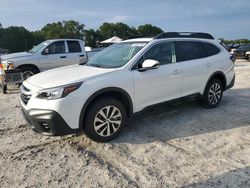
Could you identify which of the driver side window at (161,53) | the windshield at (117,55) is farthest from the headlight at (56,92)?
the driver side window at (161,53)

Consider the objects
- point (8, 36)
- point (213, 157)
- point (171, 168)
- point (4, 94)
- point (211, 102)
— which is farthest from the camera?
point (8, 36)

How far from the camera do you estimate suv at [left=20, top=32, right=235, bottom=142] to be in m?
4.02

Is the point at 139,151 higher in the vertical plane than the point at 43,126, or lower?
lower

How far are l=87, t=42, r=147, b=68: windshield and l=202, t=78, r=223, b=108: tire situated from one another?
202 cm

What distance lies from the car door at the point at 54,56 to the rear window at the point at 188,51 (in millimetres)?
6405

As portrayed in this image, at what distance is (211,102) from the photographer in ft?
20.7

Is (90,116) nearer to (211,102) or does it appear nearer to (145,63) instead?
(145,63)

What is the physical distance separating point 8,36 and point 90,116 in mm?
65631

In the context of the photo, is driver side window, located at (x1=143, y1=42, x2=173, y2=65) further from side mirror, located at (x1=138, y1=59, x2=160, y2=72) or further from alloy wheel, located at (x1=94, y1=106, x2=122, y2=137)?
alloy wheel, located at (x1=94, y1=106, x2=122, y2=137)

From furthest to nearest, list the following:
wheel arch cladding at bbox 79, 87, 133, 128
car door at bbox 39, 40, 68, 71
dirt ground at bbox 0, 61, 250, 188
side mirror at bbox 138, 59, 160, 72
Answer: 1. car door at bbox 39, 40, 68, 71
2. side mirror at bbox 138, 59, 160, 72
3. wheel arch cladding at bbox 79, 87, 133, 128
4. dirt ground at bbox 0, 61, 250, 188

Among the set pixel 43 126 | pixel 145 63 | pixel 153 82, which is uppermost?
pixel 145 63

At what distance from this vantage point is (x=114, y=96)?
15.1 feet

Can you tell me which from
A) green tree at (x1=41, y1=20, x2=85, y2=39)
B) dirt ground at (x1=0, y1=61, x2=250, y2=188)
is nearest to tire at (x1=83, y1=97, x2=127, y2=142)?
dirt ground at (x1=0, y1=61, x2=250, y2=188)

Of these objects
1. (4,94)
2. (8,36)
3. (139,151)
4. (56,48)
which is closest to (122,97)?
(139,151)
